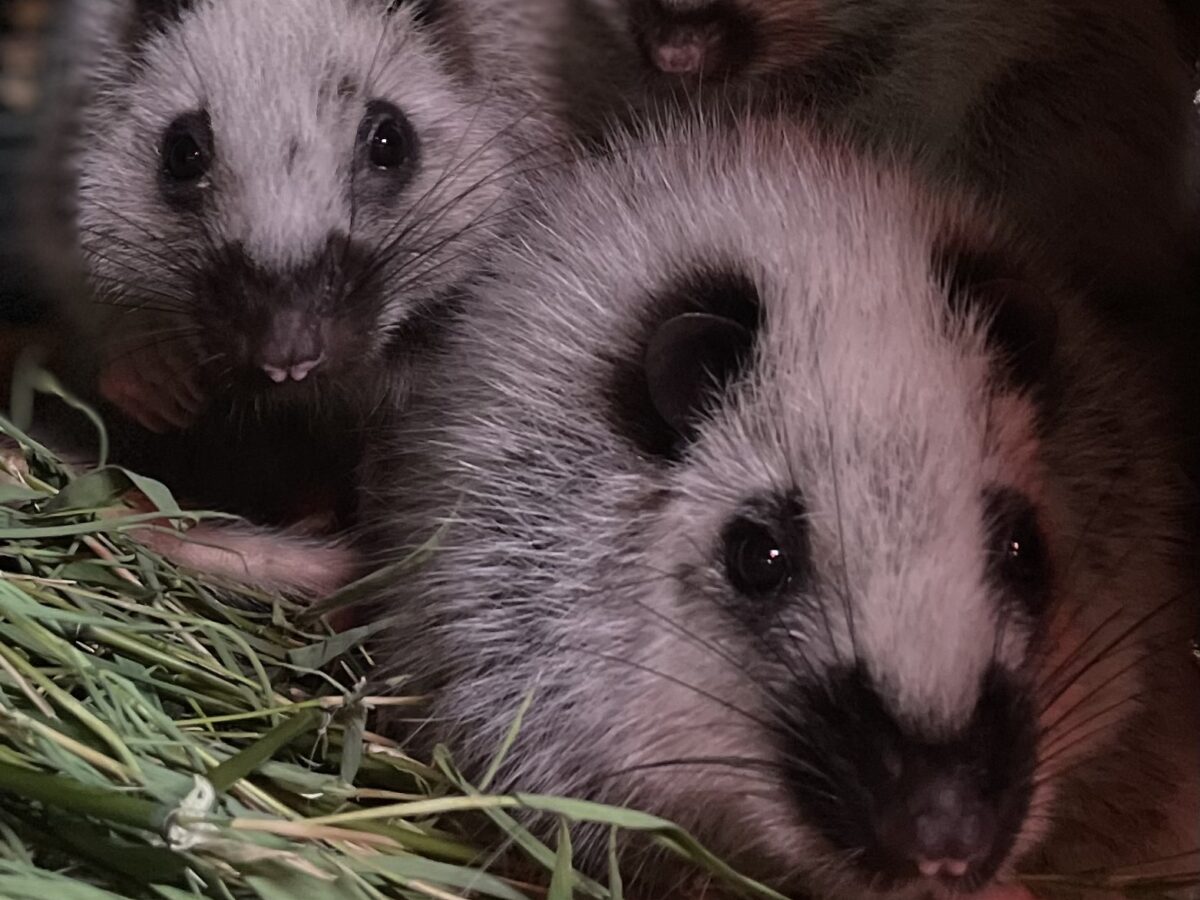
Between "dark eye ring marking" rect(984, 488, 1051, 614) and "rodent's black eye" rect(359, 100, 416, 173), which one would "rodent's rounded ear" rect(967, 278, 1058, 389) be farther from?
"rodent's black eye" rect(359, 100, 416, 173)

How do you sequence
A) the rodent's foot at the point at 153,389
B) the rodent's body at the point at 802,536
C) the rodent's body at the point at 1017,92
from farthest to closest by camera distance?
the rodent's foot at the point at 153,389
the rodent's body at the point at 1017,92
the rodent's body at the point at 802,536

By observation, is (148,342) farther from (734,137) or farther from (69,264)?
(734,137)

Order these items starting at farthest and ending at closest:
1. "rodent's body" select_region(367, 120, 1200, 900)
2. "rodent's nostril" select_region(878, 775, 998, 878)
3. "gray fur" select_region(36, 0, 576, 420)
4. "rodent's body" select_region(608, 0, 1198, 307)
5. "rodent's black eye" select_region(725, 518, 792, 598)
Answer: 1. "rodent's body" select_region(608, 0, 1198, 307)
2. "gray fur" select_region(36, 0, 576, 420)
3. "rodent's black eye" select_region(725, 518, 792, 598)
4. "rodent's body" select_region(367, 120, 1200, 900)
5. "rodent's nostril" select_region(878, 775, 998, 878)

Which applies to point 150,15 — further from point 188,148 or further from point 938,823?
point 938,823

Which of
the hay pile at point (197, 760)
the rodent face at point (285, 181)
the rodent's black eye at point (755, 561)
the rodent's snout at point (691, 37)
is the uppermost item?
the rodent's snout at point (691, 37)

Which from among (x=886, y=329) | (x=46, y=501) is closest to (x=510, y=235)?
(x=886, y=329)

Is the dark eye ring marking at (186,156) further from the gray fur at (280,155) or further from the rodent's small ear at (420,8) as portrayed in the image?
the rodent's small ear at (420,8)

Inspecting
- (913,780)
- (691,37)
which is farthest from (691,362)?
(691,37)

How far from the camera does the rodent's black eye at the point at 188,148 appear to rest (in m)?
2.09

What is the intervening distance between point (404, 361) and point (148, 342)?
43 cm

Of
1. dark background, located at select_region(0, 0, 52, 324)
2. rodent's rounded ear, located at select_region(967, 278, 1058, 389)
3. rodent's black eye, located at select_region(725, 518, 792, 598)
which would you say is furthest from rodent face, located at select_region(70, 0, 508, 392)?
rodent's rounded ear, located at select_region(967, 278, 1058, 389)

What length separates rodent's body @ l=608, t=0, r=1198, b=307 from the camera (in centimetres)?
213

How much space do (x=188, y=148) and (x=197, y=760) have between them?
3.09 ft

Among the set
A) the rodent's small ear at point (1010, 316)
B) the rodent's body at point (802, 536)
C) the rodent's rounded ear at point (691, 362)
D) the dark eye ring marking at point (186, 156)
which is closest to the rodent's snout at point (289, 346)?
the rodent's body at point (802, 536)
